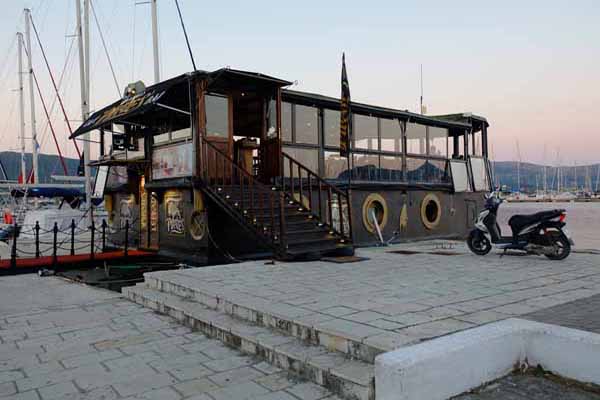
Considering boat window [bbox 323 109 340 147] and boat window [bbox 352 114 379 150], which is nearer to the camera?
boat window [bbox 323 109 340 147]

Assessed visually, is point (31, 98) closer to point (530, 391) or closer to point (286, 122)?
point (286, 122)

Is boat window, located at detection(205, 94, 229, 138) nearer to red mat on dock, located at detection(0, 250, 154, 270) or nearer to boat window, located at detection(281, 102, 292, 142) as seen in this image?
boat window, located at detection(281, 102, 292, 142)

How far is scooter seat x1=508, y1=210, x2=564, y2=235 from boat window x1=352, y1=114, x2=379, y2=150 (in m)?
5.43

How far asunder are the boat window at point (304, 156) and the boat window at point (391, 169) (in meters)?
2.39

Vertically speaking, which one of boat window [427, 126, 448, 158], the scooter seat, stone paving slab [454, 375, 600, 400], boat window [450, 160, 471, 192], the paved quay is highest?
boat window [427, 126, 448, 158]

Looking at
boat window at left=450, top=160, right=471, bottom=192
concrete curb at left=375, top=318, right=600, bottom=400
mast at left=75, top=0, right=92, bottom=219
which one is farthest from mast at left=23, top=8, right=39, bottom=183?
concrete curb at left=375, top=318, right=600, bottom=400

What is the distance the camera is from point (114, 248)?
14.1 metres

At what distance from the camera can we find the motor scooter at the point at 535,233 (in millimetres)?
7785

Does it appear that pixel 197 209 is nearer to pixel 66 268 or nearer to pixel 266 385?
pixel 66 268

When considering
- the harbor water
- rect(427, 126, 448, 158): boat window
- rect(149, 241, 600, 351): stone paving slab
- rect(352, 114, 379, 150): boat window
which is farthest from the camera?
the harbor water

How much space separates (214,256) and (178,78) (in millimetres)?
3862

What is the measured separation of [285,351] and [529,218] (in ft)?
19.8

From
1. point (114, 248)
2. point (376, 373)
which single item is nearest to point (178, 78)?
point (114, 248)

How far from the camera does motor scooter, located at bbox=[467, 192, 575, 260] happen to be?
7.79 meters
